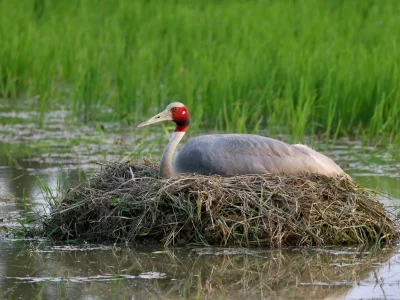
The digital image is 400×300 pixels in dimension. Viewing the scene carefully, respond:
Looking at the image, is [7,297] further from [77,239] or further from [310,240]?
[310,240]

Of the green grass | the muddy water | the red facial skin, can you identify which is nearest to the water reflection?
the muddy water

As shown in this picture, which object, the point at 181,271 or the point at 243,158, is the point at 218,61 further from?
the point at 181,271

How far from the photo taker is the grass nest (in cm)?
662

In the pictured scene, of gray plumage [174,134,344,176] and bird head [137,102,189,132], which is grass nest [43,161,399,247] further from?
bird head [137,102,189,132]

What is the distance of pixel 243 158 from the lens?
7492mm

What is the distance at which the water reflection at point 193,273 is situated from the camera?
→ 5547 millimetres

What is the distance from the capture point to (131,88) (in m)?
11.4

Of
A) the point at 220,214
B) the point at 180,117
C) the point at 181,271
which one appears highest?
the point at 180,117

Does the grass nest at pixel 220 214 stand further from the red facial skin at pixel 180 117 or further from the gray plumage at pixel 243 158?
the red facial skin at pixel 180 117

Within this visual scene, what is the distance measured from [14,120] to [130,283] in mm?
5955

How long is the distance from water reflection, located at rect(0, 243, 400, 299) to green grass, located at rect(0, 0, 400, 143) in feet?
12.3

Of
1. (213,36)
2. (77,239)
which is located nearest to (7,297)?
(77,239)

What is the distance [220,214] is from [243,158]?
930 mm

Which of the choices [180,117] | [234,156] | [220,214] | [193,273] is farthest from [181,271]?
[180,117]
